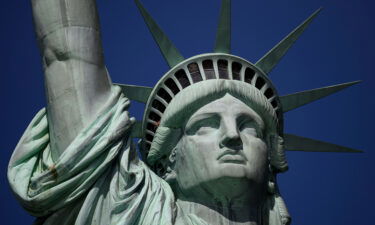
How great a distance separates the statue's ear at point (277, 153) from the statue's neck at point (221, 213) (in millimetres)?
1378

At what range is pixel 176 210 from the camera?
11438mm

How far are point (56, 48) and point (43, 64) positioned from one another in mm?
329

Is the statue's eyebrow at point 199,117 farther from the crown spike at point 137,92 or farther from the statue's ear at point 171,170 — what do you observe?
the crown spike at point 137,92

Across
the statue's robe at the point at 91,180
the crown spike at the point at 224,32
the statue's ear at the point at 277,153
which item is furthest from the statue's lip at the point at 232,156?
the crown spike at the point at 224,32

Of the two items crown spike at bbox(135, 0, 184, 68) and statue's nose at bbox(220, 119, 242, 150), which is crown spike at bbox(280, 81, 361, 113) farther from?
statue's nose at bbox(220, 119, 242, 150)

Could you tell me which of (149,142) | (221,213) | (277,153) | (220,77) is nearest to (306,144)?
(277,153)

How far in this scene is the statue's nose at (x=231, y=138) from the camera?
1169cm

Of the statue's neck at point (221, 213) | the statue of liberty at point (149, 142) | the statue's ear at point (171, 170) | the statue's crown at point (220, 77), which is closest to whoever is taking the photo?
the statue of liberty at point (149, 142)

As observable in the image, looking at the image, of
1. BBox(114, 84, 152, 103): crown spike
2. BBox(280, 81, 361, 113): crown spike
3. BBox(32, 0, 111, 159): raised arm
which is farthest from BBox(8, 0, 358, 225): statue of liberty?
BBox(280, 81, 361, 113): crown spike

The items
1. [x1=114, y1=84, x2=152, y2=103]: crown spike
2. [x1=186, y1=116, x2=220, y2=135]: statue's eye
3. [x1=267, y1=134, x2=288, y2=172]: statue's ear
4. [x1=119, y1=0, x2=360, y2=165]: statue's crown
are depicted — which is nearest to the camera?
[x1=186, y1=116, x2=220, y2=135]: statue's eye

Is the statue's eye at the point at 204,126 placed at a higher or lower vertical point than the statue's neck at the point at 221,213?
higher

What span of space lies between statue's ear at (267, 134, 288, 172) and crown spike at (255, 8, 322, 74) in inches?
66.0

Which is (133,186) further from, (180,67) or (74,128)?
(180,67)

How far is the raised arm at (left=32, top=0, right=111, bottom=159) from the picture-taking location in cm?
1123
